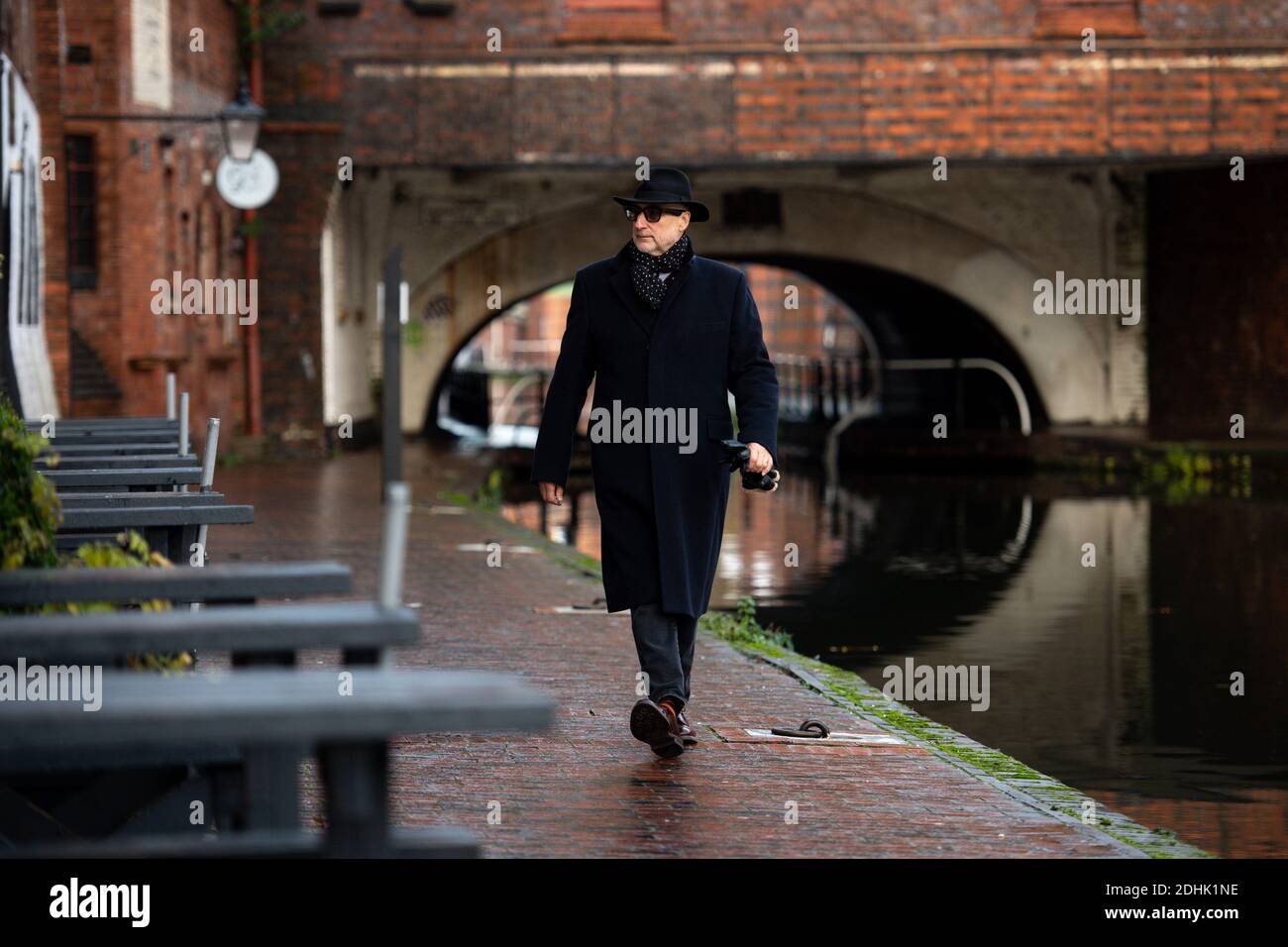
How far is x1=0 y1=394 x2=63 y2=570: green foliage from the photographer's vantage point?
4445mm

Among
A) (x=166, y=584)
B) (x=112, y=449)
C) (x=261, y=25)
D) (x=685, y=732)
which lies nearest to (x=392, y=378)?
(x=112, y=449)

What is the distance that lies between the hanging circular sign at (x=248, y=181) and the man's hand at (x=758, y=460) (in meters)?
15.1

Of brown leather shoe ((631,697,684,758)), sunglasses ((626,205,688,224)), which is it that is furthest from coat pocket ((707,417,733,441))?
brown leather shoe ((631,697,684,758))

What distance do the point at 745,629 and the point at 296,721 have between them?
7123 millimetres

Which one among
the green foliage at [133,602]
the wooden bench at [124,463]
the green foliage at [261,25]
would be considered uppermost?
the green foliage at [261,25]

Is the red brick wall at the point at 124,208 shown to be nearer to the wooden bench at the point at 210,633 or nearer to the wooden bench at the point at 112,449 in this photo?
the wooden bench at the point at 112,449

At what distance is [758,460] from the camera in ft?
20.4

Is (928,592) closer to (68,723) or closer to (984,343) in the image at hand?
(68,723)

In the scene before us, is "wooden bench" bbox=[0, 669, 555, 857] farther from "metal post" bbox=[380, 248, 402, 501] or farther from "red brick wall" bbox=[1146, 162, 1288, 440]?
"red brick wall" bbox=[1146, 162, 1288, 440]

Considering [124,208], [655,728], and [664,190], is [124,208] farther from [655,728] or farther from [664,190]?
[655,728]

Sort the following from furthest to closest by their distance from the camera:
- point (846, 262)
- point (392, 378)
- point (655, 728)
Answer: point (846, 262) → point (392, 378) → point (655, 728)

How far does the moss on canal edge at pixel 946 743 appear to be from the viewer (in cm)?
549

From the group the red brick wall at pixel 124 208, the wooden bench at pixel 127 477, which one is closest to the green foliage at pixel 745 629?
the wooden bench at pixel 127 477

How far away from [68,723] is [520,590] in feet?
26.8
